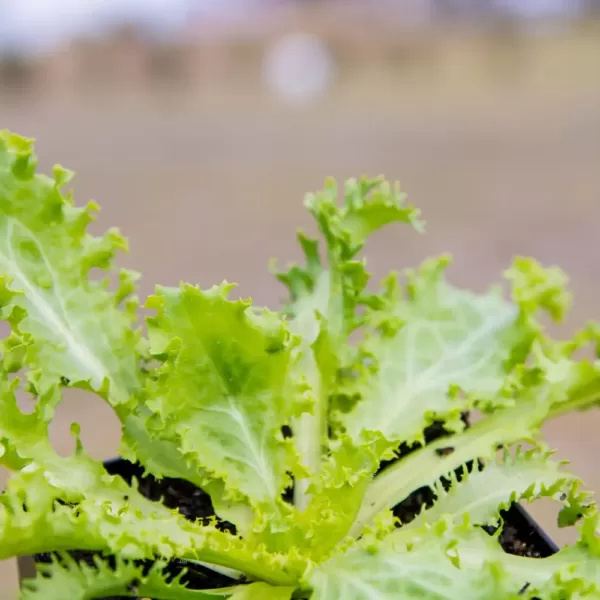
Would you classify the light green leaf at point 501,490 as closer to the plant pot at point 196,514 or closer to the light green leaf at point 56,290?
the plant pot at point 196,514

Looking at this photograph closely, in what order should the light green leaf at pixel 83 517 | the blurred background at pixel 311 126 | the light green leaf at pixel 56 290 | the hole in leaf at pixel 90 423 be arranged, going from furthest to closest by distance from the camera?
the blurred background at pixel 311 126 → the hole in leaf at pixel 90 423 → the light green leaf at pixel 56 290 → the light green leaf at pixel 83 517

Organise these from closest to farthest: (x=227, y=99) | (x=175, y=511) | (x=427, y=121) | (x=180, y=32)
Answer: (x=175, y=511) < (x=427, y=121) < (x=227, y=99) < (x=180, y=32)

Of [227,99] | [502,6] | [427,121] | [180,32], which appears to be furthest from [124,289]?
[502,6]

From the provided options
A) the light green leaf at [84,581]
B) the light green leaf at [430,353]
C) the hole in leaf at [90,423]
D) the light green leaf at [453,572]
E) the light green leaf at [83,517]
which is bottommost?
the light green leaf at [453,572]

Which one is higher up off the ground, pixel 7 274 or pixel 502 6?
pixel 502 6

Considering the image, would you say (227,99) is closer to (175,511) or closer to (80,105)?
(80,105)

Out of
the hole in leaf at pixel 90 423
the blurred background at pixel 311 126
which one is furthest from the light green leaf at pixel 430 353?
the hole in leaf at pixel 90 423

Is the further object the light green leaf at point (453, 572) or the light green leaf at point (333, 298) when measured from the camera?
the light green leaf at point (333, 298)

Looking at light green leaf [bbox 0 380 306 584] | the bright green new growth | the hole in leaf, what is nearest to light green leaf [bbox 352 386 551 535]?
the bright green new growth
